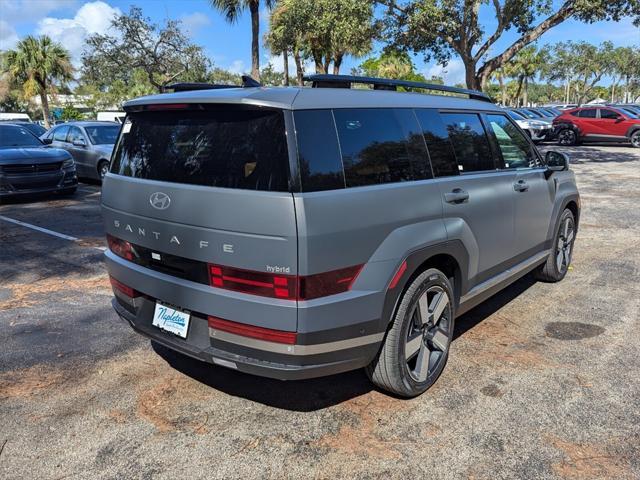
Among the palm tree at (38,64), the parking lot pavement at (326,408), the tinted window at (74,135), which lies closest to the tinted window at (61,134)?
the tinted window at (74,135)

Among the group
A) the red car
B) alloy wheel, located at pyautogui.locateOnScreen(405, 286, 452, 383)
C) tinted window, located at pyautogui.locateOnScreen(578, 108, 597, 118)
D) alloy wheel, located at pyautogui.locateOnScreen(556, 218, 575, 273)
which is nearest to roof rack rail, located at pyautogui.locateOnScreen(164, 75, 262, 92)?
alloy wheel, located at pyautogui.locateOnScreen(405, 286, 452, 383)

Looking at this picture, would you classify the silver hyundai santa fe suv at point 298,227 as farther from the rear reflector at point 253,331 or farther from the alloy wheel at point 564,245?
the alloy wheel at point 564,245

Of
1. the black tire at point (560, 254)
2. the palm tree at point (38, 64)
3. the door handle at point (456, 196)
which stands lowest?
the black tire at point (560, 254)

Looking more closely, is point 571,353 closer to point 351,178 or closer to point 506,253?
point 506,253

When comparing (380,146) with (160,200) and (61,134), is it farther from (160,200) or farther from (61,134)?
(61,134)

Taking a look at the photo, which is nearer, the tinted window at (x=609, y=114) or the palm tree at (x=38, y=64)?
the tinted window at (x=609, y=114)

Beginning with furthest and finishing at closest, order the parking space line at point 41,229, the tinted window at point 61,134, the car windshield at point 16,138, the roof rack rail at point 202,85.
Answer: the tinted window at point 61,134, the car windshield at point 16,138, the parking space line at point 41,229, the roof rack rail at point 202,85

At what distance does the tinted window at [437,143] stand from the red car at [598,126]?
22177 millimetres

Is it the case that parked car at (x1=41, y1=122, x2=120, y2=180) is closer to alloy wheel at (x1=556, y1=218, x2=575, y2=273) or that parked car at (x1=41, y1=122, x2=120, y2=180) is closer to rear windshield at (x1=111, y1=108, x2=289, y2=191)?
rear windshield at (x1=111, y1=108, x2=289, y2=191)

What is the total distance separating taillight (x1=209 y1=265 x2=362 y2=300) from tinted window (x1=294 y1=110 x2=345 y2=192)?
1.42ft

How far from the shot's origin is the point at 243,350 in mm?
2703

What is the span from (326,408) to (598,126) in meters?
23.7

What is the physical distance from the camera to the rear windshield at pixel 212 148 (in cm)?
257

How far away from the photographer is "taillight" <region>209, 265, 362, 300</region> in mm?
2506
